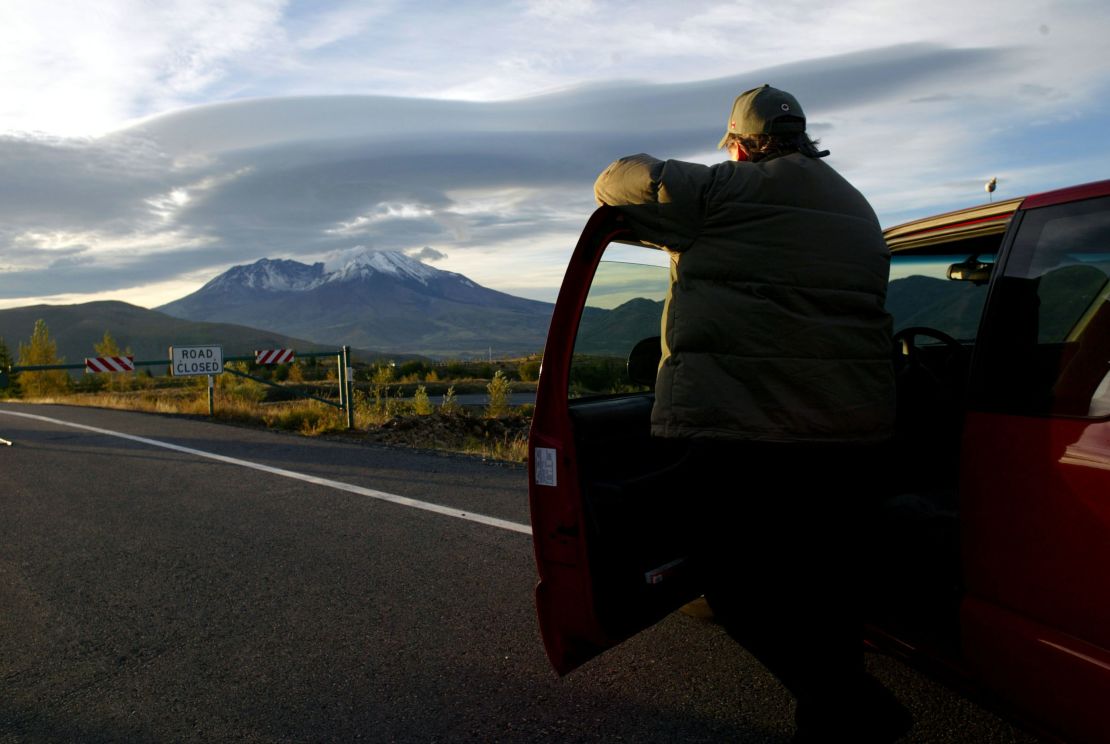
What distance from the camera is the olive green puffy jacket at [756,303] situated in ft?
8.31

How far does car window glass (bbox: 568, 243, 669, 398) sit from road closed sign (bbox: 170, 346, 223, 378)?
12.5 meters

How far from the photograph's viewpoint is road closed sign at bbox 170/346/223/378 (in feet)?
48.2

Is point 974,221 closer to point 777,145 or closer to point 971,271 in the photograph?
point 777,145

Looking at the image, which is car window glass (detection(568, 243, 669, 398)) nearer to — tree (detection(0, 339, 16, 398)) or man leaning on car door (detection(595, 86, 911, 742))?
man leaning on car door (detection(595, 86, 911, 742))

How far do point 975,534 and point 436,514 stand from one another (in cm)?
433

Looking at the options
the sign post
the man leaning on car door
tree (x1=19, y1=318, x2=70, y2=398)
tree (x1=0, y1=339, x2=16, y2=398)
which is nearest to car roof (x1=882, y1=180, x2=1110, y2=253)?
the man leaning on car door

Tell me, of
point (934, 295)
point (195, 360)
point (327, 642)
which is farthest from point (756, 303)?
point (195, 360)

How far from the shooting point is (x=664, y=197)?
101 inches

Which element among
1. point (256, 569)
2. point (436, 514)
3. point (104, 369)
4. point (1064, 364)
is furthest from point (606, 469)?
point (104, 369)

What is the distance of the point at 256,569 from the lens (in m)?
5.15

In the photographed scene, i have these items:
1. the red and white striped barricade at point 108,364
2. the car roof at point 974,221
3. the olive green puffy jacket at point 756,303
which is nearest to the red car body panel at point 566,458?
the olive green puffy jacket at point 756,303

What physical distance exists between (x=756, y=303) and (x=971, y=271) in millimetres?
2367

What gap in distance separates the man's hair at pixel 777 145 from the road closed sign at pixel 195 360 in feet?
44.3

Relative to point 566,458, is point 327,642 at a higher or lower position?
lower
